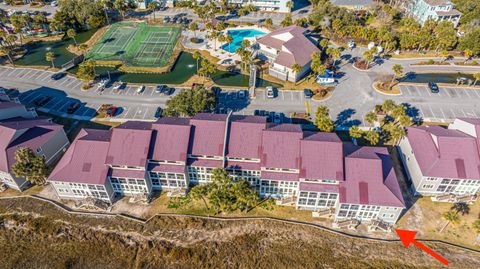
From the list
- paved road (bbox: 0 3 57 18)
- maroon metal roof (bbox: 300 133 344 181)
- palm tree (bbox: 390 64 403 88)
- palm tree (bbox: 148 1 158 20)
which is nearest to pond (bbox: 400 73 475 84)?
palm tree (bbox: 390 64 403 88)

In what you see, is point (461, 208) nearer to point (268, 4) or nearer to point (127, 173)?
point (127, 173)

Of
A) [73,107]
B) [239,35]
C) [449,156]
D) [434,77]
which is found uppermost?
[449,156]

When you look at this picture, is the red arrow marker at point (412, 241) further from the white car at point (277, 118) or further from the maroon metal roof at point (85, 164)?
the maroon metal roof at point (85, 164)

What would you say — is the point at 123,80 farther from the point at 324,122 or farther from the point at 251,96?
the point at 324,122

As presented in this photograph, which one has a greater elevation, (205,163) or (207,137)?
(207,137)

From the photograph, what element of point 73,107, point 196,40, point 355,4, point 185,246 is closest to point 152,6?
point 196,40

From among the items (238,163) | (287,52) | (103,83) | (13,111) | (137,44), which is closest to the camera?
(238,163)
